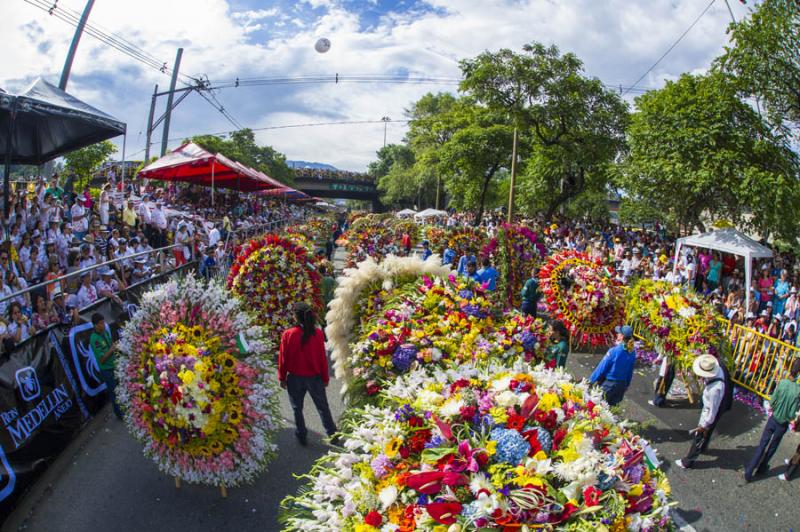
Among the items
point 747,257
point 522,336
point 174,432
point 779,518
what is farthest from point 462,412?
point 747,257

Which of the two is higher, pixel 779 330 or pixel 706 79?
pixel 706 79

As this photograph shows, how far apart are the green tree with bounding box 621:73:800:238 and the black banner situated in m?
15.9

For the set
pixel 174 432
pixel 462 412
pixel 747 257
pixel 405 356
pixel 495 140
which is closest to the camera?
pixel 462 412

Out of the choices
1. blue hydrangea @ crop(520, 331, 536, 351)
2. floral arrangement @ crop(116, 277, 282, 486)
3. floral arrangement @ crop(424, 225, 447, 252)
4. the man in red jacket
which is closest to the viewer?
floral arrangement @ crop(116, 277, 282, 486)

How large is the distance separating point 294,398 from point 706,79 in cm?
1684

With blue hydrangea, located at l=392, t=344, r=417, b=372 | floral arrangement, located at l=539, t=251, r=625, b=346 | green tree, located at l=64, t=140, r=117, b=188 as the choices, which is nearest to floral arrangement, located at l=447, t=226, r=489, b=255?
floral arrangement, located at l=539, t=251, r=625, b=346

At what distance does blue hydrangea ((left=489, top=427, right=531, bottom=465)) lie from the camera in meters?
2.34

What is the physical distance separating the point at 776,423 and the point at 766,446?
12.2 inches

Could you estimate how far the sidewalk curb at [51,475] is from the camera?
4.52 meters

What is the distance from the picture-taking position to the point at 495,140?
28.6 m

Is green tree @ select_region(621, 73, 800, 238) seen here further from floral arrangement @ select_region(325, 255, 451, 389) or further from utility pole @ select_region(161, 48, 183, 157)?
utility pole @ select_region(161, 48, 183, 157)

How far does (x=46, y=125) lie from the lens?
10133 mm

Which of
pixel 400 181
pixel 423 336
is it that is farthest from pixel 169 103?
pixel 400 181

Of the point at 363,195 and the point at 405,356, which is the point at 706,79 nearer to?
the point at 405,356
